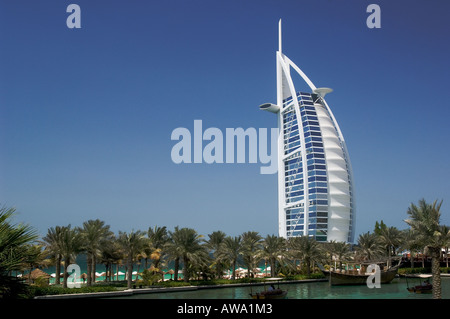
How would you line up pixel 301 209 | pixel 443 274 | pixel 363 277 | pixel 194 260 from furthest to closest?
pixel 301 209
pixel 443 274
pixel 363 277
pixel 194 260

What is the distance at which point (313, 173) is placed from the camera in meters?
117

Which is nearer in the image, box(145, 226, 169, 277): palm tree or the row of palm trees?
the row of palm trees

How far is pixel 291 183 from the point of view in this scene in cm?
12631

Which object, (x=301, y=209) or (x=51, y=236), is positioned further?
(x=301, y=209)

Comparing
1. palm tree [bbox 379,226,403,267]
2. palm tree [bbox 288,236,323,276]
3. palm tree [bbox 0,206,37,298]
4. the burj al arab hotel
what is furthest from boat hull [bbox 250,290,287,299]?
the burj al arab hotel

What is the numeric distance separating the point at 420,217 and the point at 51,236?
41007 mm

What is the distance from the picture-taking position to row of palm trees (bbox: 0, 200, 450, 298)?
2927 centimetres

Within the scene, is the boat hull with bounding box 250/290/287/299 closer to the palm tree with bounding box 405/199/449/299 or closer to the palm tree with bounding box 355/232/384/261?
the palm tree with bounding box 405/199/449/299

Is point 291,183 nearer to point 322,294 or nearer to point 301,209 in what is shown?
point 301,209

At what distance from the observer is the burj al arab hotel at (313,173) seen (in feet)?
382

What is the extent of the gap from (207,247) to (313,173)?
59501 mm

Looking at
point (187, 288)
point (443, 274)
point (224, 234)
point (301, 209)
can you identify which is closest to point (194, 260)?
point (187, 288)

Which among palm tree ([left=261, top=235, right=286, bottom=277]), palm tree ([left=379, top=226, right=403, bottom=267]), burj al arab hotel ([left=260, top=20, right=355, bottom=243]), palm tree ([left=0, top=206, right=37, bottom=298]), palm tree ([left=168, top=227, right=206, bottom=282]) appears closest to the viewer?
palm tree ([left=0, top=206, right=37, bottom=298])
